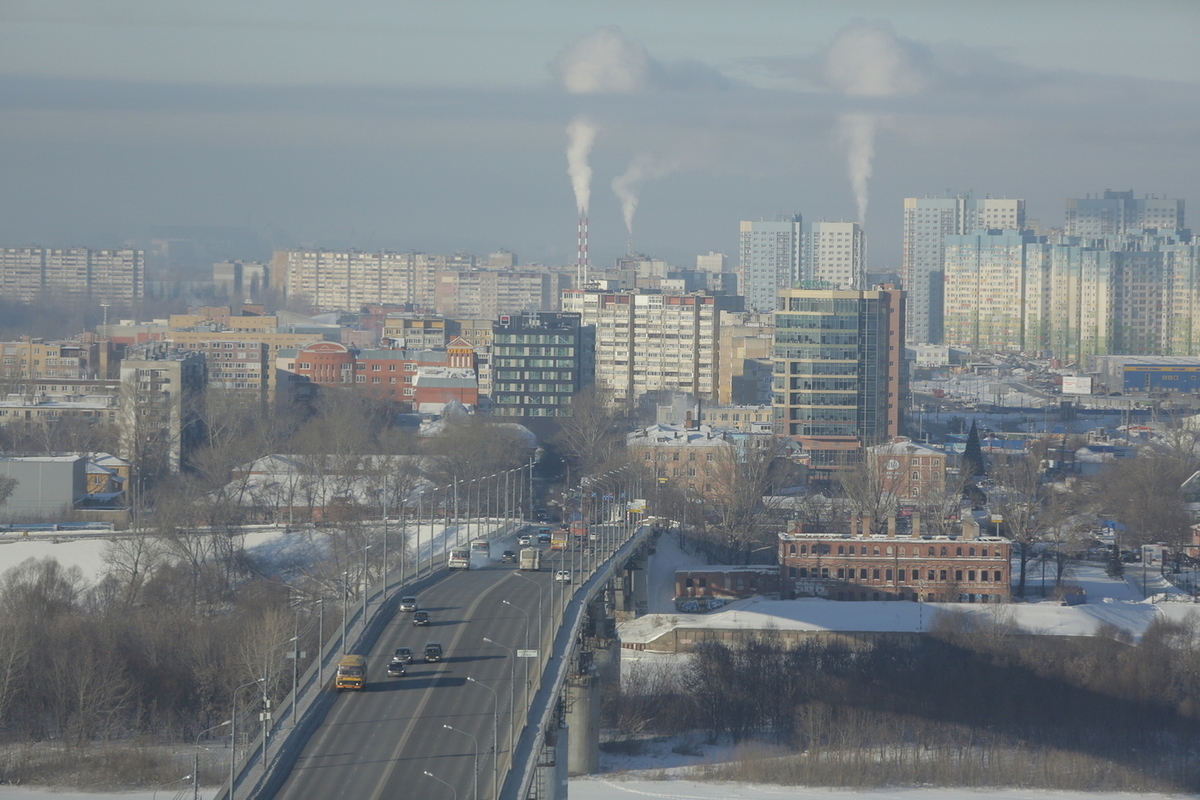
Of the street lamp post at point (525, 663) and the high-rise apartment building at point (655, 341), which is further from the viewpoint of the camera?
the high-rise apartment building at point (655, 341)

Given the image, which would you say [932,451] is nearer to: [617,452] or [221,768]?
[617,452]

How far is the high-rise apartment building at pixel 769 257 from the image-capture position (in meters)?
79.4

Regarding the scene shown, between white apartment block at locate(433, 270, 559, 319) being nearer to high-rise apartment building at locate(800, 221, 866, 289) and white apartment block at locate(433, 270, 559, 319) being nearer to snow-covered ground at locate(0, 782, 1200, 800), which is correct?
high-rise apartment building at locate(800, 221, 866, 289)

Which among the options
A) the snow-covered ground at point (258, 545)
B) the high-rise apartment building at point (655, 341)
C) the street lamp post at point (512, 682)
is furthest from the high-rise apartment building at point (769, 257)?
the street lamp post at point (512, 682)

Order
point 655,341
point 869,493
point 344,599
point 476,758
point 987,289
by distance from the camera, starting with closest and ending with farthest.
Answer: point 476,758, point 344,599, point 869,493, point 655,341, point 987,289

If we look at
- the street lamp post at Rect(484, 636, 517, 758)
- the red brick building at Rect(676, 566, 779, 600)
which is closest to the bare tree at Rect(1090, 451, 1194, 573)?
the red brick building at Rect(676, 566, 779, 600)

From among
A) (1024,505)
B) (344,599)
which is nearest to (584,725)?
(344,599)

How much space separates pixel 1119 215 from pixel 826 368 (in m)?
60.9

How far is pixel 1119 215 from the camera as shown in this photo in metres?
87.7

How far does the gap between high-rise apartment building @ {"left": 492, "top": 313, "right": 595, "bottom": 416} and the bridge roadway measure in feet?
77.8

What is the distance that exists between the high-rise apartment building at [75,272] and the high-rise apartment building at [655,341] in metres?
42.5

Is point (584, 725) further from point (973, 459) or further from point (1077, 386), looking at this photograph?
point (1077, 386)

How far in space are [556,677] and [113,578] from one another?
10212 mm

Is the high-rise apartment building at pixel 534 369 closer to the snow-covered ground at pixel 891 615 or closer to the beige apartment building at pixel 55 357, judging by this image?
the beige apartment building at pixel 55 357
